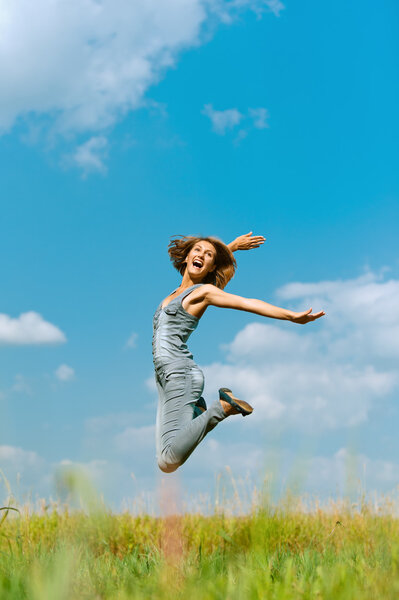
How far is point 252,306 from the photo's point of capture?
4.79 m

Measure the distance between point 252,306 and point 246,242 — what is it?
179cm

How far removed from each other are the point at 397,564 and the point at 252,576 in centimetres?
95

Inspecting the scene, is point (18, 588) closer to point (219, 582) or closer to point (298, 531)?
point (219, 582)

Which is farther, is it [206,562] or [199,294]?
[199,294]

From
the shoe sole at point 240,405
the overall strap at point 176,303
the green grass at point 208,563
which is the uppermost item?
the overall strap at point 176,303

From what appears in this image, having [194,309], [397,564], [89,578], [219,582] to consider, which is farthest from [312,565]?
[194,309]

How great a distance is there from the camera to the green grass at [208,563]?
343 cm

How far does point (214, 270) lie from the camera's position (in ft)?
19.8

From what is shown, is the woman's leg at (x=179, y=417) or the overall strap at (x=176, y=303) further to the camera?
the overall strap at (x=176, y=303)

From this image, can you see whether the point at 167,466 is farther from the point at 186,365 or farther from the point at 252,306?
the point at 252,306

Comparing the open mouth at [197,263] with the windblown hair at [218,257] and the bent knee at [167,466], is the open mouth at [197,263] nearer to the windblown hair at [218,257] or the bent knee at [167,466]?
the windblown hair at [218,257]

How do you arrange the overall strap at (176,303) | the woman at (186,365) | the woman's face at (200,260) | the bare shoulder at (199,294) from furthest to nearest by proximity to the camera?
the woman's face at (200,260) → the overall strap at (176,303) → the bare shoulder at (199,294) → the woman at (186,365)

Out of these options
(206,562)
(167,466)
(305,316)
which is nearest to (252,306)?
(305,316)

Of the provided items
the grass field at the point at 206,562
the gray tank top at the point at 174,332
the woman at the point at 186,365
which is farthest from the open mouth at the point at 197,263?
the grass field at the point at 206,562
